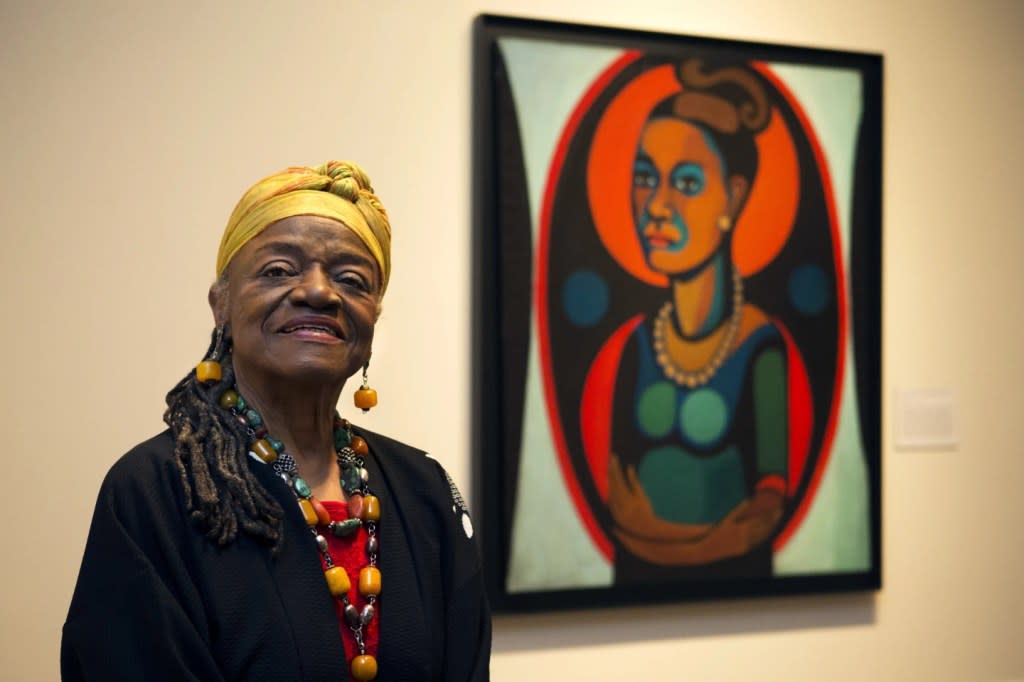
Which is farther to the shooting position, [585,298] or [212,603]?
[585,298]

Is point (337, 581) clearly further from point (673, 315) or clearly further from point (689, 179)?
point (689, 179)

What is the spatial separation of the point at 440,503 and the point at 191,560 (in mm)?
410

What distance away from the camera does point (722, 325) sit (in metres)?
2.71

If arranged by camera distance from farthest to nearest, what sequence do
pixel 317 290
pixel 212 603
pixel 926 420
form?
pixel 926 420
pixel 317 290
pixel 212 603

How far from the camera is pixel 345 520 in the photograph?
1.72 meters

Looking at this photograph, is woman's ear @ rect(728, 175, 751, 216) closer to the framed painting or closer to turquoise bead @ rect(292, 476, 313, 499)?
the framed painting

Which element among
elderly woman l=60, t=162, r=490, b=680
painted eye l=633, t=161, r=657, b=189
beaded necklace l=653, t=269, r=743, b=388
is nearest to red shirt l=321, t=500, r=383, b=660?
elderly woman l=60, t=162, r=490, b=680

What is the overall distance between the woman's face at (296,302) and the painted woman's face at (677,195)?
1081mm

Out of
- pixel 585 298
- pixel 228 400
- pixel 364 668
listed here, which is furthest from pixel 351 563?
pixel 585 298

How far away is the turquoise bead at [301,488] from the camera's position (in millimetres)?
1684

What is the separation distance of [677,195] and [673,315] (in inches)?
10.3

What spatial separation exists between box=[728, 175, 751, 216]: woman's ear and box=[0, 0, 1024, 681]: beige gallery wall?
33 cm

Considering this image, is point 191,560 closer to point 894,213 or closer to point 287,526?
point 287,526

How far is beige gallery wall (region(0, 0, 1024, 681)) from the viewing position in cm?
233
